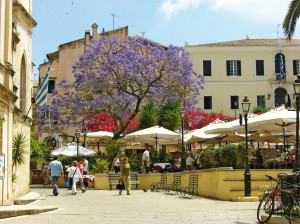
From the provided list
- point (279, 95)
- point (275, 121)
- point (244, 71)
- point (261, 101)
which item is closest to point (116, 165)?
point (275, 121)

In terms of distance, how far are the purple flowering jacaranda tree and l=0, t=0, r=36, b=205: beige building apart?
572 inches

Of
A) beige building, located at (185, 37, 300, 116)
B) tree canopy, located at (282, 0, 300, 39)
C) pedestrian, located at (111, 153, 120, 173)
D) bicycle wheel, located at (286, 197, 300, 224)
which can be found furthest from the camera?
beige building, located at (185, 37, 300, 116)

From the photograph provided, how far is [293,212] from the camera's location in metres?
12.2

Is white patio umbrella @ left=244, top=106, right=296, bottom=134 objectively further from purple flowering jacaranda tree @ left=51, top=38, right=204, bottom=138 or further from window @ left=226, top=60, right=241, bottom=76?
window @ left=226, top=60, right=241, bottom=76

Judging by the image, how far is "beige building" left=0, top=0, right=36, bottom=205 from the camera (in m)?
17.5

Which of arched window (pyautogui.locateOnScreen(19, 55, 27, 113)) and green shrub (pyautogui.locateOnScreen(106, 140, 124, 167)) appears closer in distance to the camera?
arched window (pyautogui.locateOnScreen(19, 55, 27, 113))

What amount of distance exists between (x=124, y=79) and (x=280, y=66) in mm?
24610

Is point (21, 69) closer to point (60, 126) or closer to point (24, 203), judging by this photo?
point (24, 203)

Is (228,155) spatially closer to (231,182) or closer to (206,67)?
(231,182)

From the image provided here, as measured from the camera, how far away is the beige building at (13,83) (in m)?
17.5

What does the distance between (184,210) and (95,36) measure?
44190mm

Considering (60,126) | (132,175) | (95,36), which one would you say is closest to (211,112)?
(95,36)

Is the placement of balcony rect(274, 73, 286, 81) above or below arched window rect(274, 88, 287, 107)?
above

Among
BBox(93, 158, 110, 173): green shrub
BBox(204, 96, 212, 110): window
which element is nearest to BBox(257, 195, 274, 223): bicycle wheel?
BBox(93, 158, 110, 173): green shrub
